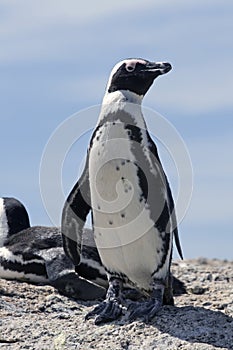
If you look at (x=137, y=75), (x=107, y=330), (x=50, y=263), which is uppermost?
(x=137, y=75)

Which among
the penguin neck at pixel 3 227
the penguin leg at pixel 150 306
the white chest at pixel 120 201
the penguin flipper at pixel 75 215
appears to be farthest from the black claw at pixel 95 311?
the penguin neck at pixel 3 227

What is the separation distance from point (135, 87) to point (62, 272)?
6.73 feet

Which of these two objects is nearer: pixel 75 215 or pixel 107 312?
pixel 107 312

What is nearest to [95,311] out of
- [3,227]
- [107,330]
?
[107,330]

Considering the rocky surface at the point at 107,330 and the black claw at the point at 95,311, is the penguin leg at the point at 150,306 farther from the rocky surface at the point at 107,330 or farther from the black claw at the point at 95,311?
the black claw at the point at 95,311

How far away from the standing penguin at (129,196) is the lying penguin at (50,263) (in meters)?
1.29

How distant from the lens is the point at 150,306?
6293 mm

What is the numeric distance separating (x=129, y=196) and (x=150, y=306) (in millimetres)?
710

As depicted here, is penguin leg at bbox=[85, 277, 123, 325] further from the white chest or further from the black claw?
the white chest

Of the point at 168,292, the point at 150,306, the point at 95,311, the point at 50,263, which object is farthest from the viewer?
the point at 50,263

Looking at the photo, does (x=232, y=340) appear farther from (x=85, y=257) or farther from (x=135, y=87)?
(x=85, y=257)

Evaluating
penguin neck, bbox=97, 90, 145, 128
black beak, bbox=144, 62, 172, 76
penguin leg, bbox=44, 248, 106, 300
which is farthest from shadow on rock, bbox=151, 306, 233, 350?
black beak, bbox=144, 62, 172, 76

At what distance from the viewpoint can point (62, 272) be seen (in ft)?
26.0

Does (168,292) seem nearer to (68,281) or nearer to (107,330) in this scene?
(107,330)
